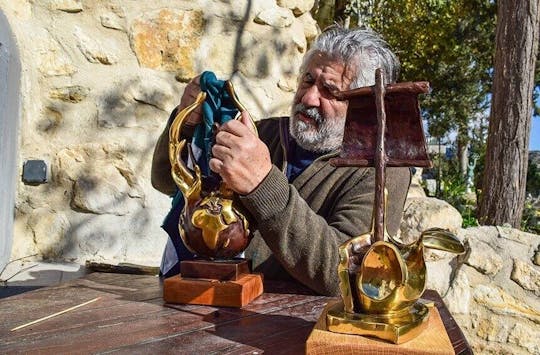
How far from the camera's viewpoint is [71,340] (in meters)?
0.93

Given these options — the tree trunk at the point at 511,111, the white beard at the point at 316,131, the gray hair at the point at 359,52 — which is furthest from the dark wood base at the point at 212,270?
the tree trunk at the point at 511,111

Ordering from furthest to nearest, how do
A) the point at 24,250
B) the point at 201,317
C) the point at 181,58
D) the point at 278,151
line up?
1. the point at 181,58
2. the point at 24,250
3. the point at 278,151
4. the point at 201,317

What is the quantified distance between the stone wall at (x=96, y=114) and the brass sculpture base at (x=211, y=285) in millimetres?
1086

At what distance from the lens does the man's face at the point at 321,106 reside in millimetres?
1785

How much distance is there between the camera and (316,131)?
5.92 ft

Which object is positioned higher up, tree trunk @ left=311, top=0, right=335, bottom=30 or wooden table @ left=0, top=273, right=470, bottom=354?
tree trunk @ left=311, top=0, right=335, bottom=30

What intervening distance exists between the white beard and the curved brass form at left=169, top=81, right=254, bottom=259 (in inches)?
24.2

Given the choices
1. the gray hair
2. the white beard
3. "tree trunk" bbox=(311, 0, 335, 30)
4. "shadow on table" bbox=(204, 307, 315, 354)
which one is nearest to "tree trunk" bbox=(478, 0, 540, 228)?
"tree trunk" bbox=(311, 0, 335, 30)

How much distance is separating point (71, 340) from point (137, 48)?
1.59m

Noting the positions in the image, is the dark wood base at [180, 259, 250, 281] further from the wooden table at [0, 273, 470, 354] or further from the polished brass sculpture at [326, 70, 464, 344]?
the polished brass sculpture at [326, 70, 464, 344]

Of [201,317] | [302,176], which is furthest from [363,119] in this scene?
[302,176]

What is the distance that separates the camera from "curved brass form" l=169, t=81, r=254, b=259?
1193mm

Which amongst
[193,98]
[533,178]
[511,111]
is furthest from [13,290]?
[533,178]

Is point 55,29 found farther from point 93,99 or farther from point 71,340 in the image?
point 71,340
